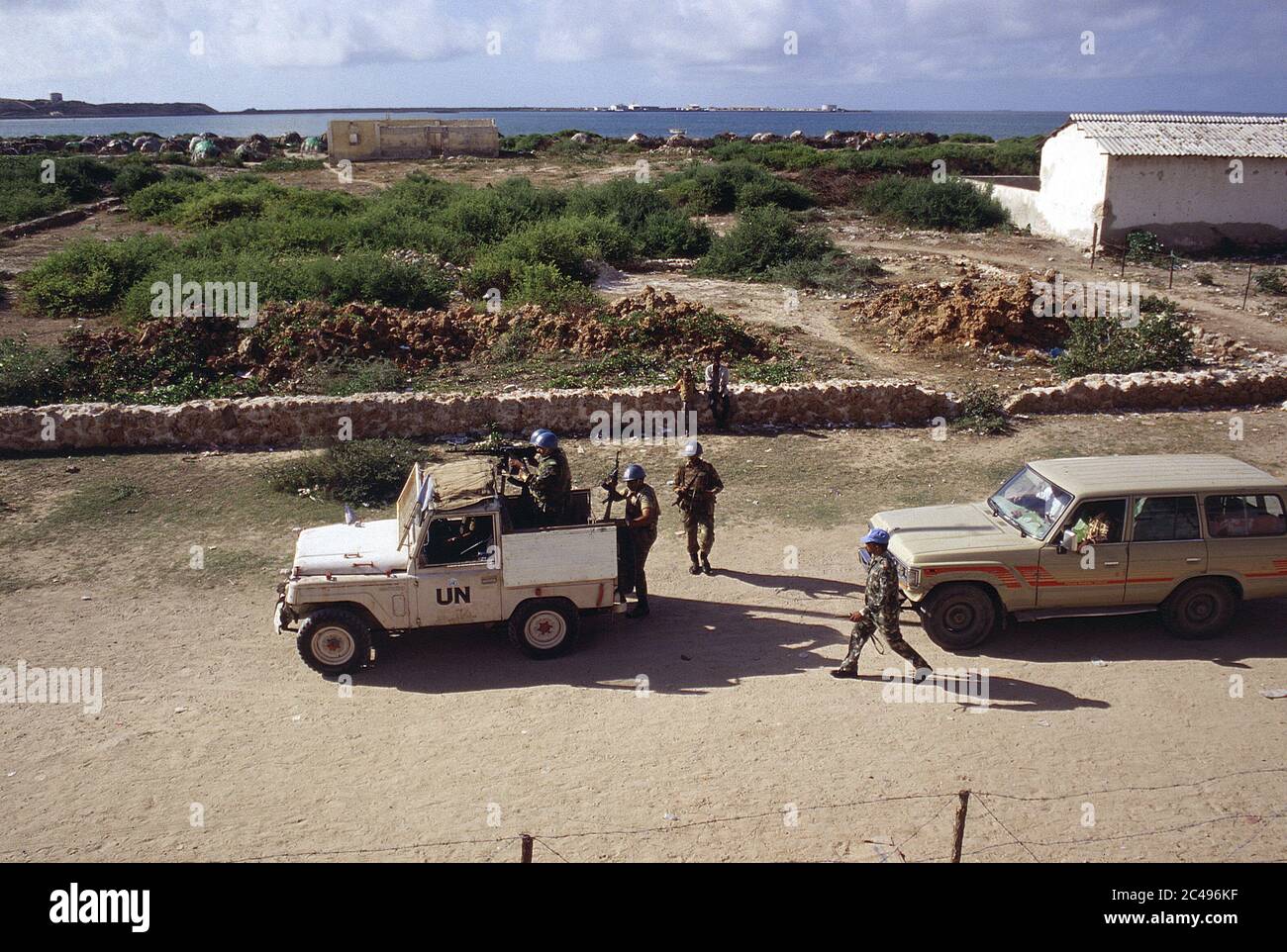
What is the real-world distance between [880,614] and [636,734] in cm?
231

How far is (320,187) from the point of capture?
1811 inches

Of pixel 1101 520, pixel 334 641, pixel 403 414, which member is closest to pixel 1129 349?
pixel 1101 520

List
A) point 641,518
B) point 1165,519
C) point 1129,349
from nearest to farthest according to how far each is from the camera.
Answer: point 1165,519
point 641,518
point 1129,349

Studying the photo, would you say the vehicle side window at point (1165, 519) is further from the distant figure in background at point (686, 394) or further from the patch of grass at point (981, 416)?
the distant figure in background at point (686, 394)

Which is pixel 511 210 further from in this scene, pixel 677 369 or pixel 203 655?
pixel 203 655

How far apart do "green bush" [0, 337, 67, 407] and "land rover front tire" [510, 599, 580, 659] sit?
10973mm

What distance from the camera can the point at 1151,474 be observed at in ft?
30.6

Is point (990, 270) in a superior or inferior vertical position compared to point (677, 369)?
superior

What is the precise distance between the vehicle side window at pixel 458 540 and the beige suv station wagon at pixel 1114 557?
374 centimetres

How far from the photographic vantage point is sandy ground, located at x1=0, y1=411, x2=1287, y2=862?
21.7 ft

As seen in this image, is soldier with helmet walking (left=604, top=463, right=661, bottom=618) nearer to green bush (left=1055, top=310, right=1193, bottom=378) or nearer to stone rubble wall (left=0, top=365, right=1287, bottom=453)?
stone rubble wall (left=0, top=365, right=1287, bottom=453)

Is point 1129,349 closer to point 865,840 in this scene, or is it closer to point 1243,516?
point 1243,516
